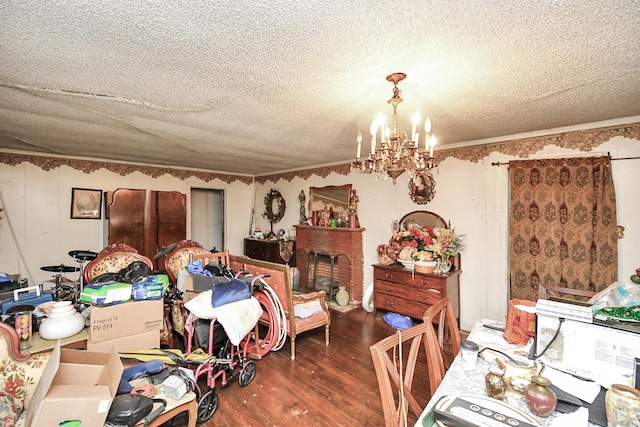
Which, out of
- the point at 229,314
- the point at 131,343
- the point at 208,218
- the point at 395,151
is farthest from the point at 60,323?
the point at 208,218

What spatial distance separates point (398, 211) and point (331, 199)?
1365mm

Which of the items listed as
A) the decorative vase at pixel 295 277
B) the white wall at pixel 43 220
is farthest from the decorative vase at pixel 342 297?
the white wall at pixel 43 220

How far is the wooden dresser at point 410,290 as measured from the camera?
3351 mm

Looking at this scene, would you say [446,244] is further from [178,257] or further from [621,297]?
[178,257]

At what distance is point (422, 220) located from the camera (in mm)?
3916

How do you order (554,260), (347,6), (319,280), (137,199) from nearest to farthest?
(347,6), (554,260), (137,199), (319,280)

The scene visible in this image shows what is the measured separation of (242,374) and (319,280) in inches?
109

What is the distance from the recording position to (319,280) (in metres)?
5.03

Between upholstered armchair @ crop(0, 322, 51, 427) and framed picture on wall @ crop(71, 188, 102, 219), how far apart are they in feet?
12.2

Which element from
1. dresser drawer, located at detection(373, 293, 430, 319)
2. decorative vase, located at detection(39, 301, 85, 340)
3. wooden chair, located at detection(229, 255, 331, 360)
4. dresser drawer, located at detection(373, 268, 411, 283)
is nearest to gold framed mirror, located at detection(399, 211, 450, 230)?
dresser drawer, located at detection(373, 268, 411, 283)

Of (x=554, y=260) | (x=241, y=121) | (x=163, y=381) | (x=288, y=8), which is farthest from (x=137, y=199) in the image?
(x=554, y=260)

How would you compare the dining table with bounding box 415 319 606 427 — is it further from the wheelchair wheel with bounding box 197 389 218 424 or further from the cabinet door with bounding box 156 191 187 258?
the cabinet door with bounding box 156 191 187 258

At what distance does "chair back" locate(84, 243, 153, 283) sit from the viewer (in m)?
3.05

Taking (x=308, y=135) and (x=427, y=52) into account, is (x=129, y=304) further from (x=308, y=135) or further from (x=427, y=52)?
(x=427, y=52)
